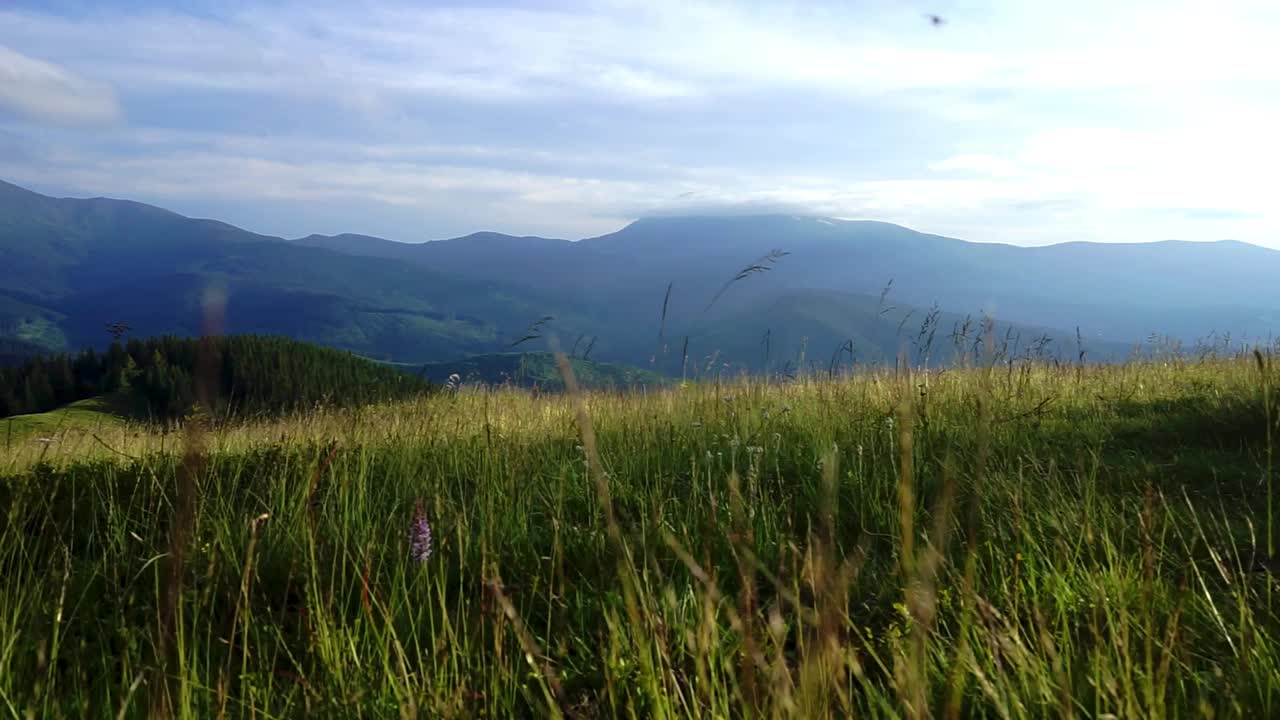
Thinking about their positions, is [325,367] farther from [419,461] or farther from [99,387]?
[419,461]

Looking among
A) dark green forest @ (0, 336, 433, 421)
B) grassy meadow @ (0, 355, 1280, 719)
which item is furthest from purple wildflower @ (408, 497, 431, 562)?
dark green forest @ (0, 336, 433, 421)

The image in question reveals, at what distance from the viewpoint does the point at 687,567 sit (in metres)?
3.99

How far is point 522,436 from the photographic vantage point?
263 inches

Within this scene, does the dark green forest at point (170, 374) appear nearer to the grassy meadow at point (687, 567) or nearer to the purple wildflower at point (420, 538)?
the grassy meadow at point (687, 567)

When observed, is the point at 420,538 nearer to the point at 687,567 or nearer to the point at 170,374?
the point at 687,567

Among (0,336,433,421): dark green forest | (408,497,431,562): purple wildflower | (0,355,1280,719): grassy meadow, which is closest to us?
(0,355,1280,719): grassy meadow

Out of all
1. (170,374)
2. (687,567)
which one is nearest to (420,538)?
(687,567)

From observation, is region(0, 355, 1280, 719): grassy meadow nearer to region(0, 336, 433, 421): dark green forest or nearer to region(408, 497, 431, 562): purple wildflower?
region(408, 497, 431, 562): purple wildflower

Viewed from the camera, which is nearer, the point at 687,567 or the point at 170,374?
the point at 687,567

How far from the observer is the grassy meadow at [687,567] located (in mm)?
1949

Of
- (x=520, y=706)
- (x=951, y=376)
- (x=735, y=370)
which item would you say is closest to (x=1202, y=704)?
(x=520, y=706)

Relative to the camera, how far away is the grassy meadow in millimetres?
1949

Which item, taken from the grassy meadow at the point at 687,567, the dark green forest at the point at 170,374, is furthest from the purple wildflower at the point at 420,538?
the dark green forest at the point at 170,374

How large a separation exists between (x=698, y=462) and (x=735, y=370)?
4948 millimetres
